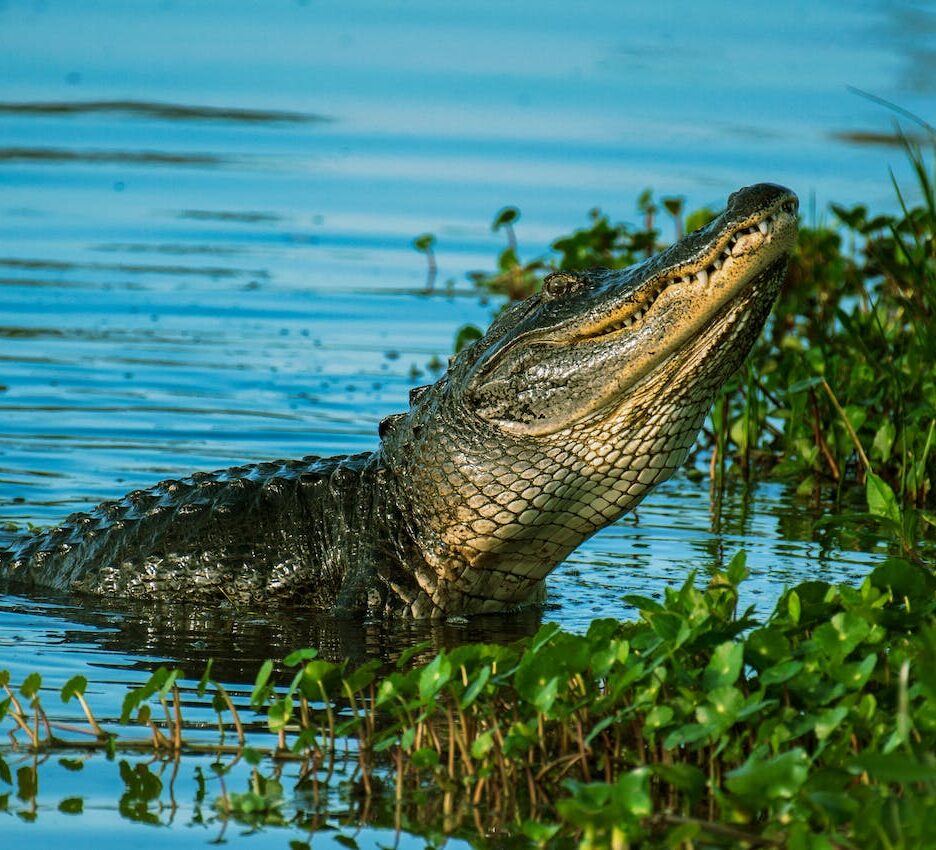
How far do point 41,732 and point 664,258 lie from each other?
234 centimetres

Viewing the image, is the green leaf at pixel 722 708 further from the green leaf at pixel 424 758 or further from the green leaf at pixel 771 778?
the green leaf at pixel 424 758

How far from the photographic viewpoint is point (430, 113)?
56.6ft

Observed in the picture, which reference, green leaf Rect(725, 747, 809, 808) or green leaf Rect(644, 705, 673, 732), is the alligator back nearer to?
green leaf Rect(644, 705, 673, 732)

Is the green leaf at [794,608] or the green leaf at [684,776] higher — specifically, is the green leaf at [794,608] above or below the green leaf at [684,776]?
above

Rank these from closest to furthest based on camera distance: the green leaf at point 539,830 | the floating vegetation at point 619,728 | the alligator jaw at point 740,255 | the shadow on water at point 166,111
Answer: the green leaf at point 539,830 → the floating vegetation at point 619,728 → the alligator jaw at point 740,255 → the shadow on water at point 166,111

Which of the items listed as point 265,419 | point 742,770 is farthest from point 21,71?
point 742,770

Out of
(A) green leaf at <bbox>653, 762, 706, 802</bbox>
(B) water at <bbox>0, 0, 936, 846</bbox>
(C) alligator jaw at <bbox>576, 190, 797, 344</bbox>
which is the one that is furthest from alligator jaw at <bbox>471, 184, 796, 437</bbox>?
(A) green leaf at <bbox>653, 762, 706, 802</bbox>

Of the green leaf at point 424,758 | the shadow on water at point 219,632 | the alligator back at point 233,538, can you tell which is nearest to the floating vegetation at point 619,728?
the green leaf at point 424,758

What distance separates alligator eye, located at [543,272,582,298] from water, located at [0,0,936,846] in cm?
112

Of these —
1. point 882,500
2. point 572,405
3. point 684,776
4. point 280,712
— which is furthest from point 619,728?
point 572,405

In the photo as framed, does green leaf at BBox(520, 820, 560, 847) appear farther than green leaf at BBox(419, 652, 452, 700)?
No

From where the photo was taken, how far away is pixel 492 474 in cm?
578

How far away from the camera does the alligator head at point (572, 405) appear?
538 cm

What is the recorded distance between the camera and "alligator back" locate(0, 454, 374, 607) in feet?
20.0
